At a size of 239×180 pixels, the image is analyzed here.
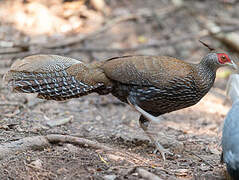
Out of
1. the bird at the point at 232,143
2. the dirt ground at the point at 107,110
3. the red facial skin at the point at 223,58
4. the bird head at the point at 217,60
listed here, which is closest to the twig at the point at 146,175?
the dirt ground at the point at 107,110

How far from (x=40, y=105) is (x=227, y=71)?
533cm

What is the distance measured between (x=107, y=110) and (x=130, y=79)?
2273 millimetres

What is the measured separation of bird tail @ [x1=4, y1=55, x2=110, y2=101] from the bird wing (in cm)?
17

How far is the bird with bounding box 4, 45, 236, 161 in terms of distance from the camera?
4066mm

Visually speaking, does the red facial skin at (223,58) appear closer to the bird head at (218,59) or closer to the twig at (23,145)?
the bird head at (218,59)

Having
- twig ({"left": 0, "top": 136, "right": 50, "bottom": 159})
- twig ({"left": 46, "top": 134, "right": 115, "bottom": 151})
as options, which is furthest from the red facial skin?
twig ({"left": 0, "top": 136, "right": 50, "bottom": 159})

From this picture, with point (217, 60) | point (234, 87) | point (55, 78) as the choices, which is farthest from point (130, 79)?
point (234, 87)

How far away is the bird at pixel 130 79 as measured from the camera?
4066mm

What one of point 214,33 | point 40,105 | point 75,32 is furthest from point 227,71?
point 40,105

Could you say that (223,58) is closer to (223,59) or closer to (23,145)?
(223,59)

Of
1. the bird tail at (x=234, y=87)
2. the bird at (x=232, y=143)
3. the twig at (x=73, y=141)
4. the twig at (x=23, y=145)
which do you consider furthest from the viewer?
the bird tail at (x=234, y=87)

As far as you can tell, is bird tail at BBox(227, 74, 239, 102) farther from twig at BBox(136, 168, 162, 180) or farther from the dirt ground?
twig at BBox(136, 168, 162, 180)

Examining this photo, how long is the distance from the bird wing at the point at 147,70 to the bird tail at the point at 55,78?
0.17 m

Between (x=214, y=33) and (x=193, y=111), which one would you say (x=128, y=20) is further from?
(x=193, y=111)
